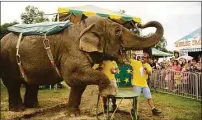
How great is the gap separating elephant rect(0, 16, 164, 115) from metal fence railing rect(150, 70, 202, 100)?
5312mm

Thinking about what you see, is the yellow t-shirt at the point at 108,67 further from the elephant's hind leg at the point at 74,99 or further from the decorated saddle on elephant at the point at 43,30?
the decorated saddle on elephant at the point at 43,30

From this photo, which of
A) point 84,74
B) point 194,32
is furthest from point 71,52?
point 194,32

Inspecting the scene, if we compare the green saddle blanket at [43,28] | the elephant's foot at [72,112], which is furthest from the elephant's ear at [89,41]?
the elephant's foot at [72,112]

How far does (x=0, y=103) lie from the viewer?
9.76m

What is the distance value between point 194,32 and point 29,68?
517 inches

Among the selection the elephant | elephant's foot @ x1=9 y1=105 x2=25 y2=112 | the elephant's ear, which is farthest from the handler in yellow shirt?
elephant's foot @ x1=9 y1=105 x2=25 y2=112

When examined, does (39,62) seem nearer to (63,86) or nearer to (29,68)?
(29,68)

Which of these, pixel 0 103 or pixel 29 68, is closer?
pixel 29 68

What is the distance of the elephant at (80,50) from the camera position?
21.6ft

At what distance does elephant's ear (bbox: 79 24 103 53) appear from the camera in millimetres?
6613

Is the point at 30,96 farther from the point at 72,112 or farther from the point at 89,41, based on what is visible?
the point at 89,41

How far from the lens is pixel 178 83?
1264 centimetres

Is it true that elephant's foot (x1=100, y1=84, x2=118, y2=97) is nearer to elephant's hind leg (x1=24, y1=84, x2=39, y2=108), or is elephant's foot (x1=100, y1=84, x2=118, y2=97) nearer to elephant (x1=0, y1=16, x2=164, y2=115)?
elephant (x1=0, y1=16, x2=164, y2=115)

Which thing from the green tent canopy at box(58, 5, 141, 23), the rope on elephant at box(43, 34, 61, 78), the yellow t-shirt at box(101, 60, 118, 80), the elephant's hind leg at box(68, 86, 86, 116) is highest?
the green tent canopy at box(58, 5, 141, 23)
